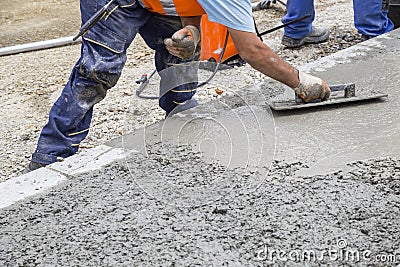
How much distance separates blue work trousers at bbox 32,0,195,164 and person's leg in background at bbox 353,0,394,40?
7.85 ft

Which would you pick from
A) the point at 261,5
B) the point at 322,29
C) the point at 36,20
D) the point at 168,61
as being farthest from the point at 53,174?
the point at 36,20

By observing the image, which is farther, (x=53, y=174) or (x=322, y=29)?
(x=322, y=29)

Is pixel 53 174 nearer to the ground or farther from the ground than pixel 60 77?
farther from the ground

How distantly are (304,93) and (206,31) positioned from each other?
2.14 feet

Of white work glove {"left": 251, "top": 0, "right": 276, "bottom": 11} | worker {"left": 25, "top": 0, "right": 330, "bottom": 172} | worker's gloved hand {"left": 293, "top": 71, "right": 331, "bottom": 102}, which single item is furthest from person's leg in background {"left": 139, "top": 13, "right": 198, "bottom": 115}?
white work glove {"left": 251, "top": 0, "right": 276, "bottom": 11}

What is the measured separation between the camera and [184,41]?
107 inches

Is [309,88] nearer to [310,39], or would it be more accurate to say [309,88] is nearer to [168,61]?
[168,61]

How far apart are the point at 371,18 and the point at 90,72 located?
2953 mm

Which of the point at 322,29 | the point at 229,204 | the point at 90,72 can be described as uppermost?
the point at 90,72

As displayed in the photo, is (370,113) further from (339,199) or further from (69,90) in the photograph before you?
(69,90)

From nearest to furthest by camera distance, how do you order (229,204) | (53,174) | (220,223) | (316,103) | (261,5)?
(220,223) < (229,204) < (53,174) < (316,103) < (261,5)

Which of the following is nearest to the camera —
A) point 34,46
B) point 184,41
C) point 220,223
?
point 220,223

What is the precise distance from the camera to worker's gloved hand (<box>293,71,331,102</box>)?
2.85 metres

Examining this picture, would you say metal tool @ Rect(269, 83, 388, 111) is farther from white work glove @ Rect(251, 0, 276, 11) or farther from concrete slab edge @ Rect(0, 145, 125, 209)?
white work glove @ Rect(251, 0, 276, 11)
